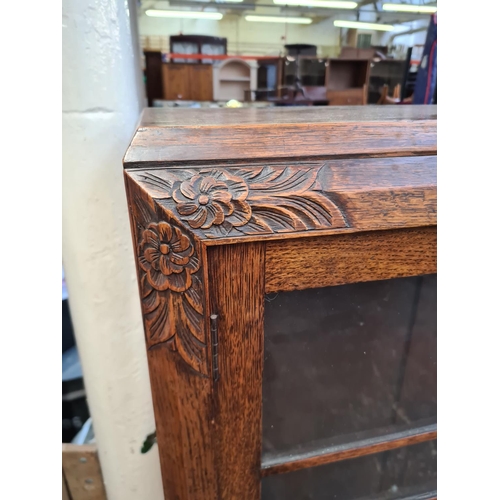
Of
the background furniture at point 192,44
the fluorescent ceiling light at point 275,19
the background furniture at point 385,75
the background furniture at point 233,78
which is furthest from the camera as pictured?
the fluorescent ceiling light at point 275,19

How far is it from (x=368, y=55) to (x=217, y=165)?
130 inches

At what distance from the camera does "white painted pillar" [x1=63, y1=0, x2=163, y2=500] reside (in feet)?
1.26

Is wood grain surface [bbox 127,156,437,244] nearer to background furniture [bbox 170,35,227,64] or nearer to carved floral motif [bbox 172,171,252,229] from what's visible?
carved floral motif [bbox 172,171,252,229]

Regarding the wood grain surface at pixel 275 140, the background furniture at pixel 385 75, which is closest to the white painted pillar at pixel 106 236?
the wood grain surface at pixel 275 140

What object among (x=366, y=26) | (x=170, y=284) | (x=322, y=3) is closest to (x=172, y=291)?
(x=170, y=284)

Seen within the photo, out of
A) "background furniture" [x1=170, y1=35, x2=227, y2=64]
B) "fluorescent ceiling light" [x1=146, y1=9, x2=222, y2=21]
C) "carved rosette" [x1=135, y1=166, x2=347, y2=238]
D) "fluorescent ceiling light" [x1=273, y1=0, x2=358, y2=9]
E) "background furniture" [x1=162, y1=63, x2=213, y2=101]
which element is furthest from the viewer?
"fluorescent ceiling light" [x1=146, y1=9, x2=222, y2=21]

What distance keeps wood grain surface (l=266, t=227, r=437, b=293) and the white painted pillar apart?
0.79 ft

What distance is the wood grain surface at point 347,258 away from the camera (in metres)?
0.27

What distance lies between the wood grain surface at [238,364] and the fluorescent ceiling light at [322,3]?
4306 mm

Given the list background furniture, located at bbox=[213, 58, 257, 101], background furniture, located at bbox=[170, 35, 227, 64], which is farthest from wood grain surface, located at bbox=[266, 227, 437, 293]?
background furniture, located at bbox=[170, 35, 227, 64]

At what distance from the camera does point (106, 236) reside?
44 centimetres

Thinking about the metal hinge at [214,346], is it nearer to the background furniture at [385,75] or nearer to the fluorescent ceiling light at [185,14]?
the background furniture at [385,75]

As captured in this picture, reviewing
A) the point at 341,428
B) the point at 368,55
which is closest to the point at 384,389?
the point at 341,428

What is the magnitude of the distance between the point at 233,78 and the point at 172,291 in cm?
236
